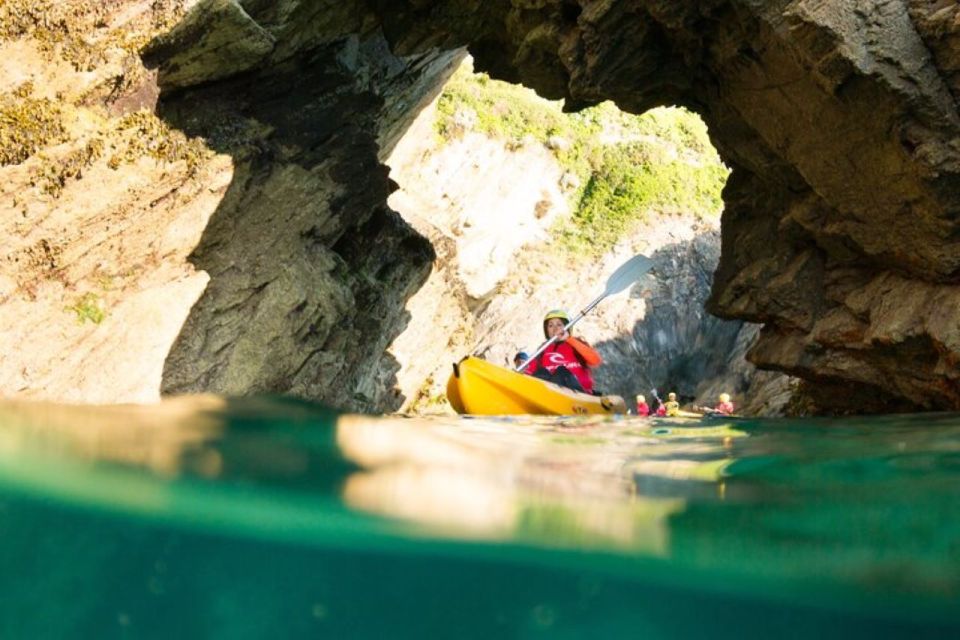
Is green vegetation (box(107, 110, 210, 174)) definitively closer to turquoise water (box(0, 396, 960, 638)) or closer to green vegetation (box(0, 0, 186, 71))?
green vegetation (box(0, 0, 186, 71))

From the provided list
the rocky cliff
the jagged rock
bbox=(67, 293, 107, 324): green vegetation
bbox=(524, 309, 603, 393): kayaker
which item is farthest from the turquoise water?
bbox=(524, 309, 603, 393): kayaker

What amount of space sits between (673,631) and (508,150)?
2033cm

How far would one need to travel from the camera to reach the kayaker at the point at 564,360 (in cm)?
1612

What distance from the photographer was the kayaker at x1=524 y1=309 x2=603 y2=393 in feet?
52.9

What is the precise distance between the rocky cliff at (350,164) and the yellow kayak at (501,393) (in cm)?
156

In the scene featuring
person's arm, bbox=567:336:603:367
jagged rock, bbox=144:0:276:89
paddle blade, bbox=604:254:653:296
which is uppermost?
jagged rock, bbox=144:0:276:89

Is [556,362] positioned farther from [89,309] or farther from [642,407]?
[89,309]

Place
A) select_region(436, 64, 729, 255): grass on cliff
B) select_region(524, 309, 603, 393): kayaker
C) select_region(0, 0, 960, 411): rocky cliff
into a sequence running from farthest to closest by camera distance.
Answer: select_region(436, 64, 729, 255): grass on cliff → select_region(524, 309, 603, 393): kayaker → select_region(0, 0, 960, 411): rocky cliff

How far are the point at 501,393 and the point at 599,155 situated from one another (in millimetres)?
14312

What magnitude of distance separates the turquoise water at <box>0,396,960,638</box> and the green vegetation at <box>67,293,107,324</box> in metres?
4.34

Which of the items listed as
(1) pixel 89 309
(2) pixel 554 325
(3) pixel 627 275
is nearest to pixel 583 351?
(2) pixel 554 325

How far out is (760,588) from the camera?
17.3 feet

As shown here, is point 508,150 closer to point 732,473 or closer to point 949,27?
point 949,27

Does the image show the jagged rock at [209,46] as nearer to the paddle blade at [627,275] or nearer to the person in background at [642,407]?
the paddle blade at [627,275]
